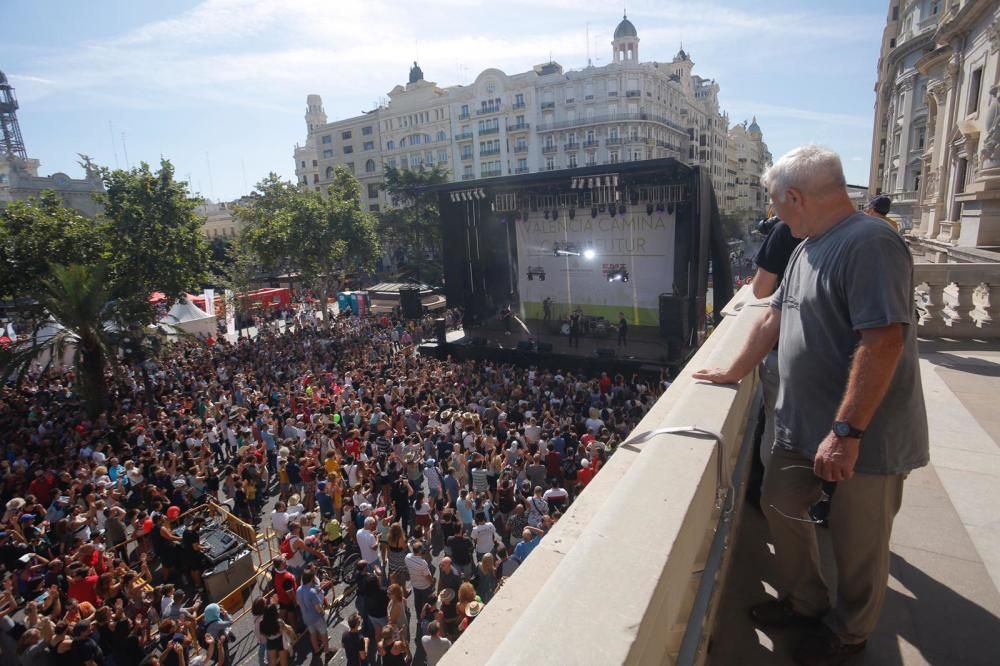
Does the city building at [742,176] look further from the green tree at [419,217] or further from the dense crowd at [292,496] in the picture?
the dense crowd at [292,496]

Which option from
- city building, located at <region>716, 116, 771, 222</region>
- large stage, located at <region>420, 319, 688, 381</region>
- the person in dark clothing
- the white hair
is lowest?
large stage, located at <region>420, 319, 688, 381</region>

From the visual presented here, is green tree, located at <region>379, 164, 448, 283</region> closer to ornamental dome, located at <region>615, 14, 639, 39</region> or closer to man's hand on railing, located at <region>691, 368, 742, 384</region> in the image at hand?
ornamental dome, located at <region>615, 14, 639, 39</region>

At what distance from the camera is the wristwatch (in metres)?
1.56

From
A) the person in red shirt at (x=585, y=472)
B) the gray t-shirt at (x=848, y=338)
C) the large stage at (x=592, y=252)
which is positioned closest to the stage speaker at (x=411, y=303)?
the large stage at (x=592, y=252)

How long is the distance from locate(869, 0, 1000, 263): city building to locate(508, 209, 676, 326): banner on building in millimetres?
8689

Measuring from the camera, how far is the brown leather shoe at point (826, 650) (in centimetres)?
172

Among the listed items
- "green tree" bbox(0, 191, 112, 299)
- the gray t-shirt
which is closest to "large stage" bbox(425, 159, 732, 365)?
"green tree" bbox(0, 191, 112, 299)

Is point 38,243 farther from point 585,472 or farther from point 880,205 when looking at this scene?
point 880,205

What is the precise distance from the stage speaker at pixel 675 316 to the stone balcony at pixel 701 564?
1629 centimetres

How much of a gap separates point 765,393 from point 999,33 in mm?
17827

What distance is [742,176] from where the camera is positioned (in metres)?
81.7

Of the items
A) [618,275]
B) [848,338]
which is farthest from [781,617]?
[618,275]

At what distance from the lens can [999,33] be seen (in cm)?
1357

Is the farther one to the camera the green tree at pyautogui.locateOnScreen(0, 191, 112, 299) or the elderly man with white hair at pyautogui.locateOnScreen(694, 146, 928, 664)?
the green tree at pyautogui.locateOnScreen(0, 191, 112, 299)
